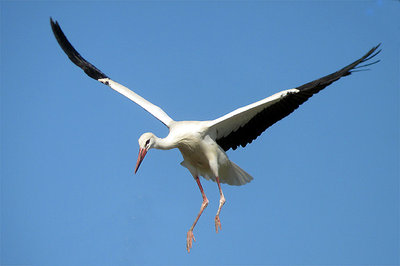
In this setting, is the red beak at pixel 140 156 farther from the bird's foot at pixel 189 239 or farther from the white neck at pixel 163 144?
the bird's foot at pixel 189 239

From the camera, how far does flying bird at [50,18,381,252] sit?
8.12 meters

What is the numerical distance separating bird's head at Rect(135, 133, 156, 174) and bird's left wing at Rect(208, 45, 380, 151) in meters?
0.92

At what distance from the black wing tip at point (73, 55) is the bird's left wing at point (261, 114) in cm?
262

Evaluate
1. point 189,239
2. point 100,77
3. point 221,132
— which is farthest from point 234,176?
point 100,77

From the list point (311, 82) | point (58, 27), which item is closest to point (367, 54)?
point (311, 82)

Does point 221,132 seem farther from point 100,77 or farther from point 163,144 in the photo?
point 100,77

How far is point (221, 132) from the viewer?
349 inches

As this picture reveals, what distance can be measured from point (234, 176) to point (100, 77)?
9.73ft

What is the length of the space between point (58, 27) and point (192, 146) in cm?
351

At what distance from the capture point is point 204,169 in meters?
9.05

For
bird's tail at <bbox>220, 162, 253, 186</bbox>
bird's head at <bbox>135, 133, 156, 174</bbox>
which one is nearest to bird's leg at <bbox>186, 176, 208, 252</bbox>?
bird's tail at <bbox>220, 162, 253, 186</bbox>

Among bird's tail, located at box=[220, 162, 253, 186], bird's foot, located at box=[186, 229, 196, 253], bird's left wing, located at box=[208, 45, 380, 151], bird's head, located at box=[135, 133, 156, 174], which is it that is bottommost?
bird's foot, located at box=[186, 229, 196, 253]

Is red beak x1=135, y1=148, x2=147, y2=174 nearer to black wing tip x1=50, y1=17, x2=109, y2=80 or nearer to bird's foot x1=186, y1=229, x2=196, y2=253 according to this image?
bird's foot x1=186, y1=229, x2=196, y2=253

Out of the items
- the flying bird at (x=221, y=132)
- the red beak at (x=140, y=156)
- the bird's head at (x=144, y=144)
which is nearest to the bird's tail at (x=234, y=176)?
the flying bird at (x=221, y=132)
